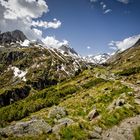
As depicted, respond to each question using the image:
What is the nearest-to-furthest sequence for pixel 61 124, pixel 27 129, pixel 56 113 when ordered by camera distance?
pixel 27 129
pixel 61 124
pixel 56 113

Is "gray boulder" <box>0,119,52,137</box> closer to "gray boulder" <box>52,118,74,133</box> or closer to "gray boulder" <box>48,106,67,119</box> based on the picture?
"gray boulder" <box>52,118,74,133</box>

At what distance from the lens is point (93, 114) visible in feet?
120

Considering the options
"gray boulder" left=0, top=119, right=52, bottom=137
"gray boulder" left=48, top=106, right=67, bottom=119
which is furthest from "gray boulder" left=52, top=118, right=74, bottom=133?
"gray boulder" left=48, top=106, right=67, bottom=119

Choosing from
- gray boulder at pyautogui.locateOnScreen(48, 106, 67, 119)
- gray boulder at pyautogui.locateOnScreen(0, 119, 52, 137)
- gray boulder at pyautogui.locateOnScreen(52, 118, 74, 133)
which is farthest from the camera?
gray boulder at pyautogui.locateOnScreen(48, 106, 67, 119)

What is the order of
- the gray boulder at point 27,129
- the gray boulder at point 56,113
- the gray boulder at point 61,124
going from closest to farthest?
the gray boulder at point 27,129 < the gray boulder at point 61,124 < the gray boulder at point 56,113

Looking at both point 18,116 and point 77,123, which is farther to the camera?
point 18,116

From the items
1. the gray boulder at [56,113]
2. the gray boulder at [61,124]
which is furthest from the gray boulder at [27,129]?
the gray boulder at [56,113]

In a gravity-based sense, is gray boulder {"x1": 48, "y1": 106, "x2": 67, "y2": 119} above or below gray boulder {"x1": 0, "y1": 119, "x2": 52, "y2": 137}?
above

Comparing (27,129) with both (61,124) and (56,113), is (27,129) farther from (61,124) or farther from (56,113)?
(56,113)

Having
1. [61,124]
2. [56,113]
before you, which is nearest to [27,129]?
[61,124]

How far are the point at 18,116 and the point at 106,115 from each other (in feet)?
517

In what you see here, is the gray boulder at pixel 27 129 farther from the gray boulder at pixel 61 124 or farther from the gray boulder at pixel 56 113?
the gray boulder at pixel 56 113

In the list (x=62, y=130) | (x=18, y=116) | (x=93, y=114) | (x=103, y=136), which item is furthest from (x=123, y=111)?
(x=18, y=116)

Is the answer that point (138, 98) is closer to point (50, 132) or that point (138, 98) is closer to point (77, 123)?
point (77, 123)
